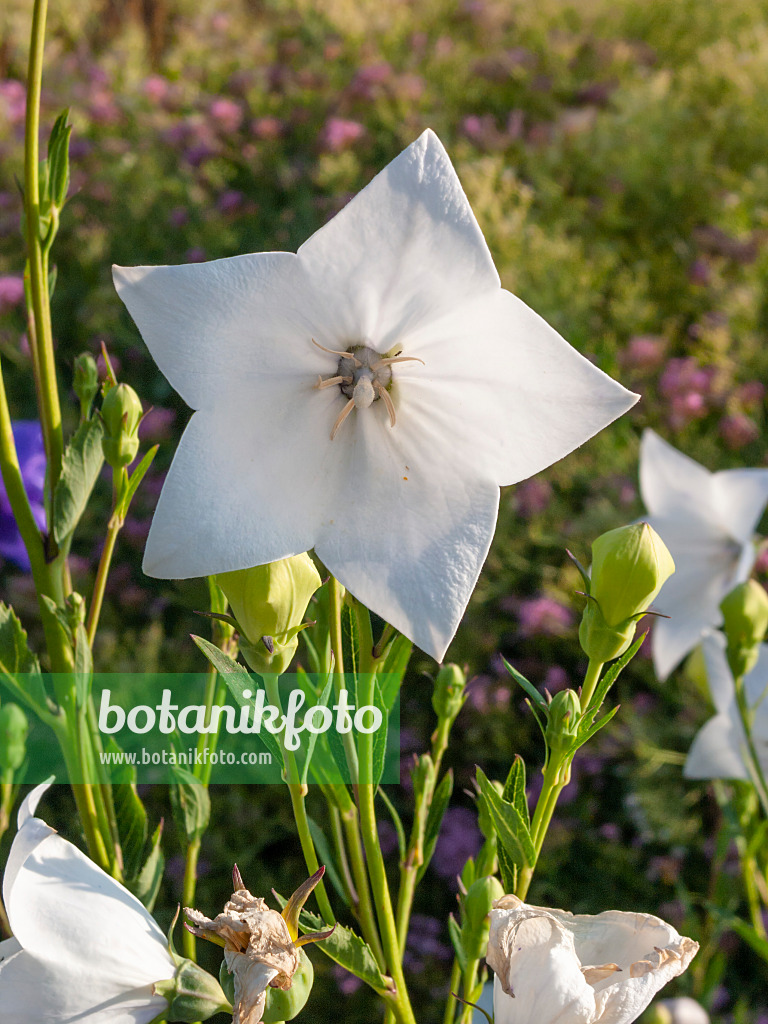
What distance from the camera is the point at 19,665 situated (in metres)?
0.39

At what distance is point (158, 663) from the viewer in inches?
56.1

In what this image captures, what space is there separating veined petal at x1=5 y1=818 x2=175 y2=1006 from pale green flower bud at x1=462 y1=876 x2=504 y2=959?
0.13 m

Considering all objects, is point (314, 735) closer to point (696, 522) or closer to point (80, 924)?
point (80, 924)

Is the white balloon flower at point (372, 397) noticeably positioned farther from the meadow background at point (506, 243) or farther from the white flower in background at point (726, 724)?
the meadow background at point (506, 243)

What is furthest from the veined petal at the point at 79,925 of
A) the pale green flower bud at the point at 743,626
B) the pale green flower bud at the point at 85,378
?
the pale green flower bud at the point at 743,626

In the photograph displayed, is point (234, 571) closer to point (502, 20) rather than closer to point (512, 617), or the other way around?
point (512, 617)

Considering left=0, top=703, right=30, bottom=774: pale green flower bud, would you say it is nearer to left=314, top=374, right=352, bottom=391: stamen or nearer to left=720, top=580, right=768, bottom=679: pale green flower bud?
left=314, top=374, right=352, bottom=391: stamen

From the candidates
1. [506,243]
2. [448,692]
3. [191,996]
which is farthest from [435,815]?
[506,243]

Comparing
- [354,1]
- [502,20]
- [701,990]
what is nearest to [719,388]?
[701,990]

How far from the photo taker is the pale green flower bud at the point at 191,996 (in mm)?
302

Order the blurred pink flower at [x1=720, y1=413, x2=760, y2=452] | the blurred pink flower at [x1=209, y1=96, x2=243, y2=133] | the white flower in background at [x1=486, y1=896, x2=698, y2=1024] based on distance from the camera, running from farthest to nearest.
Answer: the blurred pink flower at [x1=209, y1=96, x2=243, y2=133], the blurred pink flower at [x1=720, y1=413, x2=760, y2=452], the white flower in background at [x1=486, y1=896, x2=698, y2=1024]

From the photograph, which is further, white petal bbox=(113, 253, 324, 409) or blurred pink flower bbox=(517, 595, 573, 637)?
blurred pink flower bbox=(517, 595, 573, 637)

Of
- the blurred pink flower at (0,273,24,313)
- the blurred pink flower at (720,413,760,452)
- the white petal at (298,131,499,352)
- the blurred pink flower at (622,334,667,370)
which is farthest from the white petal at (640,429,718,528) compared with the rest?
the blurred pink flower at (0,273,24,313)

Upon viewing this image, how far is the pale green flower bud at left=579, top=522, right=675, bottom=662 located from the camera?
33 cm
